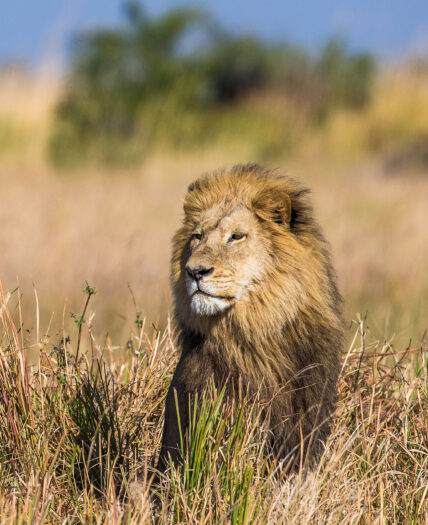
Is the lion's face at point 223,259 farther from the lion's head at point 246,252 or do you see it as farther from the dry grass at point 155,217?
the dry grass at point 155,217

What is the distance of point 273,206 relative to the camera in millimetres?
3439

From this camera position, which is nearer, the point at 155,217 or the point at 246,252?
the point at 246,252

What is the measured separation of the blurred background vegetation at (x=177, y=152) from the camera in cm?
881

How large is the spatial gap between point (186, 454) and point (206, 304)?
55 centimetres

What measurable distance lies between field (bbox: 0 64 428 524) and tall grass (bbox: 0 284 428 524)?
1 centimetres

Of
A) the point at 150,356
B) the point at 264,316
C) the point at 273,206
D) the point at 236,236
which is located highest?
the point at 273,206

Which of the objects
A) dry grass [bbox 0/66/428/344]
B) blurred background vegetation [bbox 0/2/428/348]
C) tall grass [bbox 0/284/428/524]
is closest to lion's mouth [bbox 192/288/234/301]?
tall grass [bbox 0/284/428/524]

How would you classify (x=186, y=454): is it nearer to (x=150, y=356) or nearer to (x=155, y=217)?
(x=150, y=356)

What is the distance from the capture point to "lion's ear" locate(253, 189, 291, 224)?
11.2 ft

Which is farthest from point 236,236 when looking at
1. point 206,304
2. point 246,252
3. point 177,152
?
point 177,152

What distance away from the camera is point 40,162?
17938 millimetres

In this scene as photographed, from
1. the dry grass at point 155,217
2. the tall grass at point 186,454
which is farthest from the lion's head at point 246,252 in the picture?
the dry grass at point 155,217

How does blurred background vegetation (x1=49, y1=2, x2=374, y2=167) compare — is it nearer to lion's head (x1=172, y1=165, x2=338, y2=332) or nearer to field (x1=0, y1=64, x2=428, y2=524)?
field (x1=0, y1=64, x2=428, y2=524)

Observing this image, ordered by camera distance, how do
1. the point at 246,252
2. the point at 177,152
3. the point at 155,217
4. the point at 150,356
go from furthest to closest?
the point at 177,152
the point at 155,217
the point at 150,356
the point at 246,252
